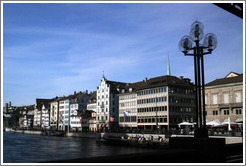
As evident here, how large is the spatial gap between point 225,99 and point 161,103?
59.1 feet

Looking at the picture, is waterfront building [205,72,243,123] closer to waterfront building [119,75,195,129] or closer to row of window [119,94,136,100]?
waterfront building [119,75,195,129]

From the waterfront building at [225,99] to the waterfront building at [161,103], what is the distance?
11.2 metres

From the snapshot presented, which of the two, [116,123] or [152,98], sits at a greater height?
[152,98]

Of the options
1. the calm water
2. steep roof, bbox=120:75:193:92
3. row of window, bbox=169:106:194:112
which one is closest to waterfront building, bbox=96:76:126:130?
steep roof, bbox=120:75:193:92

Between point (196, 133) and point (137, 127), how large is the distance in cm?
7342

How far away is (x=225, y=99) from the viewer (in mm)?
60188

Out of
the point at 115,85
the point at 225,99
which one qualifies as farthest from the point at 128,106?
the point at 225,99

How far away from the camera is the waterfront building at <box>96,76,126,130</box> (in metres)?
94.9

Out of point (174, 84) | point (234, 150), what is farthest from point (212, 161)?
point (174, 84)

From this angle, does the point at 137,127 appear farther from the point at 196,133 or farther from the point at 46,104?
the point at 46,104

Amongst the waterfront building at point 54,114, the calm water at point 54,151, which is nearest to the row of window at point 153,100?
the calm water at point 54,151

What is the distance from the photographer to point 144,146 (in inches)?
2018

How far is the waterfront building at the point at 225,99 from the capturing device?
187 ft

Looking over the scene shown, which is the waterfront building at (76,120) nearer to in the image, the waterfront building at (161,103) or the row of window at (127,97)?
the row of window at (127,97)
